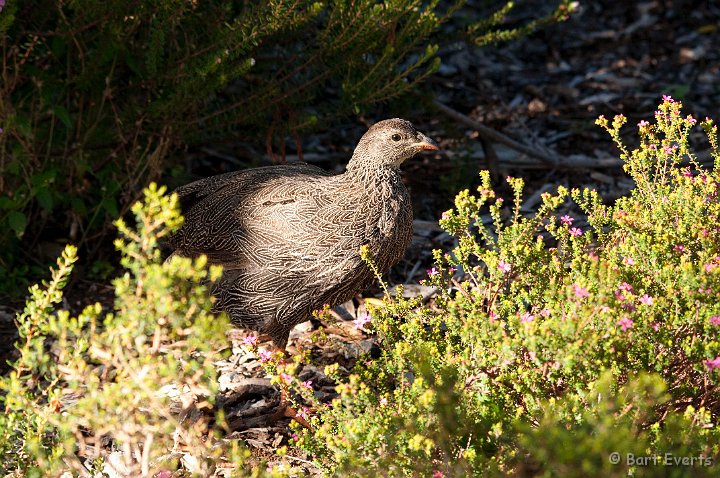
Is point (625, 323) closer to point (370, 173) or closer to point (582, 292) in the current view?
point (582, 292)

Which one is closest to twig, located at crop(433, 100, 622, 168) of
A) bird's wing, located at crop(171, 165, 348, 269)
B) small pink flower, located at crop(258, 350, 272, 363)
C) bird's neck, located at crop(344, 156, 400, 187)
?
bird's wing, located at crop(171, 165, 348, 269)

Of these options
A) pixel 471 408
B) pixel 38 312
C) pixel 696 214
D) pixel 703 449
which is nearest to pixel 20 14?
pixel 38 312

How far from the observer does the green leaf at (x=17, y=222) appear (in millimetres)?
4410

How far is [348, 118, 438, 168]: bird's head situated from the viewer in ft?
13.1

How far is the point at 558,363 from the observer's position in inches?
113

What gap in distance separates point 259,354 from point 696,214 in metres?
1.64

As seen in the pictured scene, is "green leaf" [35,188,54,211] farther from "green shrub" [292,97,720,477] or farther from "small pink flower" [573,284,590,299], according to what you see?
"small pink flower" [573,284,590,299]

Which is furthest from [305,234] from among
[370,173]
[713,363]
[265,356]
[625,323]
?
[713,363]

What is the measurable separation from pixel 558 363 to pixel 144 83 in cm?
277

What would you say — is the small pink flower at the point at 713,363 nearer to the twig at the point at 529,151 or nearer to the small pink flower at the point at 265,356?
the small pink flower at the point at 265,356

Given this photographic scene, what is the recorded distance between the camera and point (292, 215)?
388cm

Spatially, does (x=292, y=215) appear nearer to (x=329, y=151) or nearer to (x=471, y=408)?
(x=471, y=408)

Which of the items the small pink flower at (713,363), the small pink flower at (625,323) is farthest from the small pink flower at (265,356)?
the small pink flower at (713,363)

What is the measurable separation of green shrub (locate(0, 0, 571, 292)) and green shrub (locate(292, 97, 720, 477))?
5.45 ft
